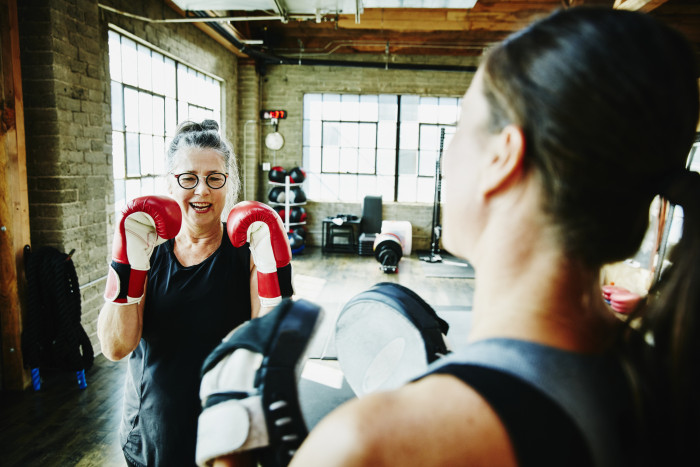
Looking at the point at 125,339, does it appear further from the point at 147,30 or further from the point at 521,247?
the point at 147,30

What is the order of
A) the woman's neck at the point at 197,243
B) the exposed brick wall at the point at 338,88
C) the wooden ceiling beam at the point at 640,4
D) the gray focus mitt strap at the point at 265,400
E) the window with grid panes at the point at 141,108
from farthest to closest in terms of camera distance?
the exposed brick wall at the point at 338,88, the window with grid panes at the point at 141,108, the wooden ceiling beam at the point at 640,4, the woman's neck at the point at 197,243, the gray focus mitt strap at the point at 265,400

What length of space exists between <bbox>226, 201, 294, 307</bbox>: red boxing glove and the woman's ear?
3.26 feet

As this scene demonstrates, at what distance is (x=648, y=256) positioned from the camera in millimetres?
4055

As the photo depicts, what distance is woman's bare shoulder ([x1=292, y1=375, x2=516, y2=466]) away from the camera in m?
0.39

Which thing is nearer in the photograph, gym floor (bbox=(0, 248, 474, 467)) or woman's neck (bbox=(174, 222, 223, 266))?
woman's neck (bbox=(174, 222, 223, 266))

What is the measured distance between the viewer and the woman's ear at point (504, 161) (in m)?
0.48

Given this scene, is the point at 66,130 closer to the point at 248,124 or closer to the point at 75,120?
the point at 75,120

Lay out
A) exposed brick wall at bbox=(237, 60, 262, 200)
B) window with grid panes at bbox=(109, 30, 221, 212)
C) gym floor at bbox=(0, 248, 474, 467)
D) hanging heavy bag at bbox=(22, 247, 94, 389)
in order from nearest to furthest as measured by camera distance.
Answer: gym floor at bbox=(0, 248, 474, 467) < hanging heavy bag at bbox=(22, 247, 94, 389) < window with grid panes at bbox=(109, 30, 221, 212) < exposed brick wall at bbox=(237, 60, 262, 200)

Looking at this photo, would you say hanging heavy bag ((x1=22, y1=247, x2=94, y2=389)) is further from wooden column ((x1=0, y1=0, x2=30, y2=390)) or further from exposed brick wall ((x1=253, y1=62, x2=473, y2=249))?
exposed brick wall ((x1=253, y1=62, x2=473, y2=249))

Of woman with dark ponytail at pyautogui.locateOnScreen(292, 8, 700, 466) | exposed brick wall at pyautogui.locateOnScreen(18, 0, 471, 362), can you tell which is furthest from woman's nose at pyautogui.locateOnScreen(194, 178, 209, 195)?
exposed brick wall at pyautogui.locateOnScreen(18, 0, 471, 362)

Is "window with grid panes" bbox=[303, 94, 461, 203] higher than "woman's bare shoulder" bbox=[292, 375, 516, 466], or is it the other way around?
"window with grid panes" bbox=[303, 94, 461, 203]

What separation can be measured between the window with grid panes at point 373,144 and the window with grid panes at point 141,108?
8.73 feet

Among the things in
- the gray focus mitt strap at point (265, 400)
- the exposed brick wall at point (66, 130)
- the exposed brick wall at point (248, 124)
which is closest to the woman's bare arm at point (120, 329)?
the gray focus mitt strap at point (265, 400)

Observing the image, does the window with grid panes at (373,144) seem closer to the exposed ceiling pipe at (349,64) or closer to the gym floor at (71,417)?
the exposed ceiling pipe at (349,64)
